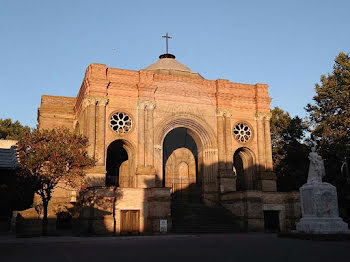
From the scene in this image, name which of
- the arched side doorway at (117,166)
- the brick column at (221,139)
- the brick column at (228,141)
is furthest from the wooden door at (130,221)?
the brick column at (228,141)

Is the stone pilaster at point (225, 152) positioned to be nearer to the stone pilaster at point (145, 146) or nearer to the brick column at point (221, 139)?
the brick column at point (221, 139)

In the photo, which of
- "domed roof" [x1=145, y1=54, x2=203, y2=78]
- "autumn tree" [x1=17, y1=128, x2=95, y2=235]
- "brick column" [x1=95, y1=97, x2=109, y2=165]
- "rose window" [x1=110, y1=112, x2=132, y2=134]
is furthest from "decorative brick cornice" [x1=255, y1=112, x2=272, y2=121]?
"autumn tree" [x1=17, y1=128, x2=95, y2=235]

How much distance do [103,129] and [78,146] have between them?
665 cm

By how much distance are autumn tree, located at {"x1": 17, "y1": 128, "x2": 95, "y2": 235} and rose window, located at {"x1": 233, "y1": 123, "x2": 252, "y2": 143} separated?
1530 centimetres

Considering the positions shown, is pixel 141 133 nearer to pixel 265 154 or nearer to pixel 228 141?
pixel 228 141

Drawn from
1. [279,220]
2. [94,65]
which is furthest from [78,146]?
[279,220]

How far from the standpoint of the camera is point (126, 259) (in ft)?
36.3

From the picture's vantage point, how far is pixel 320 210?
1730cm

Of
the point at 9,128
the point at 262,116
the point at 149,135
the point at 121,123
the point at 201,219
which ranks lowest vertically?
the point at 201,219

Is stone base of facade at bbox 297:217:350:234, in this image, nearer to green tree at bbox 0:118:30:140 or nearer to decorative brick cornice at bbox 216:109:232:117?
decorative brick cornice at bbox 216:109:232:117

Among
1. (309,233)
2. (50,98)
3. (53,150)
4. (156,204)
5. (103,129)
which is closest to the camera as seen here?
(309,233)

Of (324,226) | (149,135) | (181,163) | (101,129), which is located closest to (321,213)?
(324,226)

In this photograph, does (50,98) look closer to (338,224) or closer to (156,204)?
(156,204)

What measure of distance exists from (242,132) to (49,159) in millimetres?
18420
